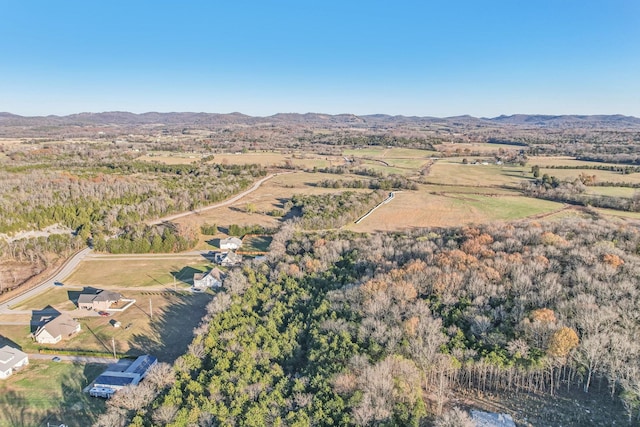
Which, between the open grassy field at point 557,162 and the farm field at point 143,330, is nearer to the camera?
the farm field at point 143,330

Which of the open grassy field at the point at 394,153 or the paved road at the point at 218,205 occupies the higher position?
the open grassy field at the point at 394,153

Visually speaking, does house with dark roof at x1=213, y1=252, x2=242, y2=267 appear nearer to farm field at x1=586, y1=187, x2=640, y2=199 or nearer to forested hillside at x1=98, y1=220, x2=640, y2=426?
forested hillside at x1=98, y1=220, x2=640, y2=426

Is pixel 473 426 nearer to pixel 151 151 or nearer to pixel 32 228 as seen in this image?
pixel 32 228

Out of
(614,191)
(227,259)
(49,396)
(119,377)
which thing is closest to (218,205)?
(227,259)

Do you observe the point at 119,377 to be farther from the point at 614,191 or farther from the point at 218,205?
the point at 614,191

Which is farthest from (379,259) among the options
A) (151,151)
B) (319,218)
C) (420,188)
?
(151,151)

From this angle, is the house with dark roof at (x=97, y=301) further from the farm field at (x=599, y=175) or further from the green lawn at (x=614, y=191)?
the farm field at (x=599, y=175)

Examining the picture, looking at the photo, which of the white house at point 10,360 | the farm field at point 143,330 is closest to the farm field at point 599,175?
the farm field at point 143,330
